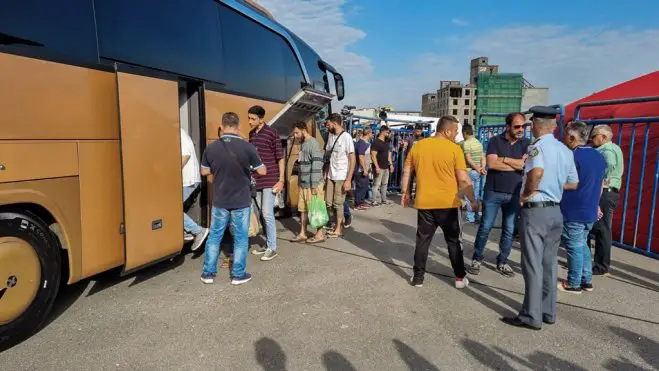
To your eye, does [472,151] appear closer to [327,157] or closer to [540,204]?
[327,157]

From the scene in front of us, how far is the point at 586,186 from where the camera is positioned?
426 cm

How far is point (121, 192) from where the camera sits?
12.9 ft

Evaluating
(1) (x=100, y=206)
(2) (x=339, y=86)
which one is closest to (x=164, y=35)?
(1) (x=100, y=206)

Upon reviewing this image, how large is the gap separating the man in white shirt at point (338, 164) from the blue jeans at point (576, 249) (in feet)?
9.92

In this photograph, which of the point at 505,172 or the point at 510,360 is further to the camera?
the point at 505,172

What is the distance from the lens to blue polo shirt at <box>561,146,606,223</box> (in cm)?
424

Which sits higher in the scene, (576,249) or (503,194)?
(503,194)

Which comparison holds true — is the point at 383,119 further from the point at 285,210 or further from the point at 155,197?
the point at 155,197

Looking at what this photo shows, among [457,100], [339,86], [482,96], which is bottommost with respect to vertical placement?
[339,86]

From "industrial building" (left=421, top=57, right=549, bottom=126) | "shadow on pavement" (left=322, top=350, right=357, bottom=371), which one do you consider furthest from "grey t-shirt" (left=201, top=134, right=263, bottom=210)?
"industrial building" (left=421, top=57, right=549, bottom=126)

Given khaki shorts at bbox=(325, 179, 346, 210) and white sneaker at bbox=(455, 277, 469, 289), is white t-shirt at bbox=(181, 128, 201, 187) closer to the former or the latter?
khaki shorts at bbox=(325, 179, 346, 210)

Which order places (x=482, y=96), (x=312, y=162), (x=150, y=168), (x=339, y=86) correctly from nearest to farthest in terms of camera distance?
(x=150, y=168), (x=312, y=162), (x=339, y=86), (x=482, y=96)

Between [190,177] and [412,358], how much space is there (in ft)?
10.7

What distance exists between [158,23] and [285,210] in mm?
4366
